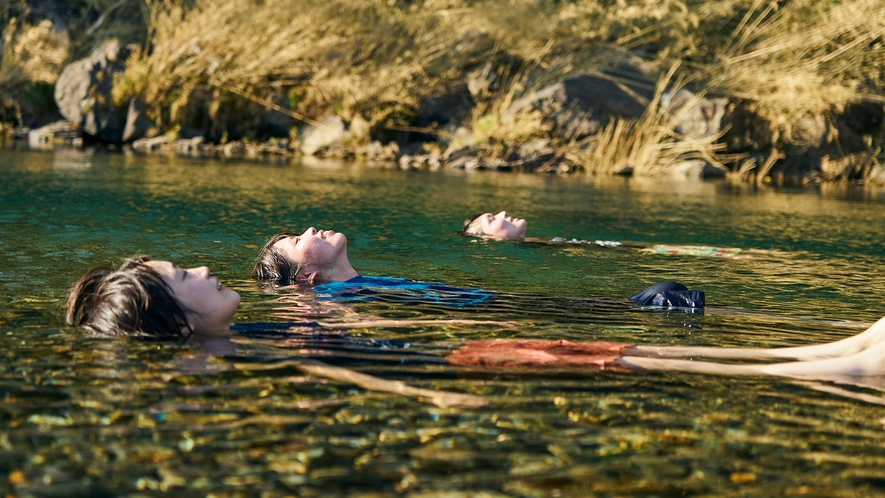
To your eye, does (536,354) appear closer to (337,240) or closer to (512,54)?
(337,240)

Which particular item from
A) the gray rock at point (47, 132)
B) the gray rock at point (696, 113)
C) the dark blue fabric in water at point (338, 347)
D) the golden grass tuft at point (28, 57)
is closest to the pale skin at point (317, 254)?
the dark blue fabric in water at point (338, 347)

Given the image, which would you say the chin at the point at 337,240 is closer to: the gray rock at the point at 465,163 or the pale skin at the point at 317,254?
the pale skin at the point at 317,254

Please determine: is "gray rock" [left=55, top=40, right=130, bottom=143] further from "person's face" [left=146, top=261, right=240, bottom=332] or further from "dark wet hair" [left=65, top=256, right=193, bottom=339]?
"person's face" [left=146, top=261, right=240, bottom=332]

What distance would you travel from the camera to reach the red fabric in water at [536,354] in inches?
177

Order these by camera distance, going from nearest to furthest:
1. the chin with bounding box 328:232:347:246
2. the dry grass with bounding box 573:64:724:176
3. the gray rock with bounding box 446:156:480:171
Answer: the chin with bounding box 328:232:347:246, the dry grass with bounding box 573:64:724:176, the gray rock with bounding box 446:156:480:171

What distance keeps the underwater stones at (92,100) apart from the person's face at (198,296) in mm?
20886

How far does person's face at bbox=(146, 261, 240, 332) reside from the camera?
4.83 metres

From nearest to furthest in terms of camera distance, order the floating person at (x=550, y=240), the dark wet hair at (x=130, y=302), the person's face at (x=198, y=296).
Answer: the dark wet hair at (x=130, y=302)
the person's face at (x=198, y=296)
the floating person at (x=550, y=240)

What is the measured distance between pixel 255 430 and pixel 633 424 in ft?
4.73

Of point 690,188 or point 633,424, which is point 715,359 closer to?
point 633,424

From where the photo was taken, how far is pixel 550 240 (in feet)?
33.7

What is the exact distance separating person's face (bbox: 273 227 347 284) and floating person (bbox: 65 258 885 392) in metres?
1.78

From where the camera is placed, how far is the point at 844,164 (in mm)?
22844

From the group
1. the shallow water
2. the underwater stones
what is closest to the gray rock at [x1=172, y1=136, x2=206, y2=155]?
the underwater stones
